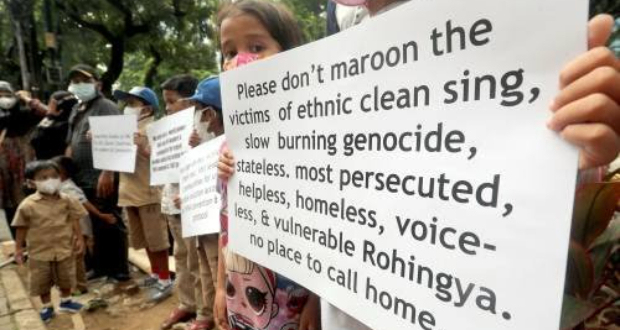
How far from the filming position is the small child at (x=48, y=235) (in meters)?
3.23

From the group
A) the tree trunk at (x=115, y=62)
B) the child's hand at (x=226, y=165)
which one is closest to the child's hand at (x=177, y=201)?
the child's hand at (x=226, y=165)

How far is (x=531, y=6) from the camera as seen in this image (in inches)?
21.9

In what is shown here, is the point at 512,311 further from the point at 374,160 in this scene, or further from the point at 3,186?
the point at 3,186

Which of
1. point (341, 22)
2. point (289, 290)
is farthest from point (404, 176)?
point (341, 22)

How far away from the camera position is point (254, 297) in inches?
49.4

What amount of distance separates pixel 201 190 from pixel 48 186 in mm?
2056

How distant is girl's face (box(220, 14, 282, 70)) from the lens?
4.30 feet

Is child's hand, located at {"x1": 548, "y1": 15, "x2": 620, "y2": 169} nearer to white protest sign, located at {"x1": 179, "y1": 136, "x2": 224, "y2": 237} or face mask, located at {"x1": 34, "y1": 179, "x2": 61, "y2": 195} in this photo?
white protest sign, located at {"x1": 179, "y1": 136, "x2": 224, "y2": 237}

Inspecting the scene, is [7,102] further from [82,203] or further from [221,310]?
[221,310]

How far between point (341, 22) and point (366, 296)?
109 cm

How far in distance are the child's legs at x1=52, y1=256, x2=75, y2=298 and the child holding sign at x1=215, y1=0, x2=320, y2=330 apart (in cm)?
255

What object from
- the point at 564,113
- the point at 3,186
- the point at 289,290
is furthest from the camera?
the point at 3,186

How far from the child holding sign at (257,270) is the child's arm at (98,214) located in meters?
2.78

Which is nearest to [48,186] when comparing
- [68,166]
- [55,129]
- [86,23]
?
[68,166]
